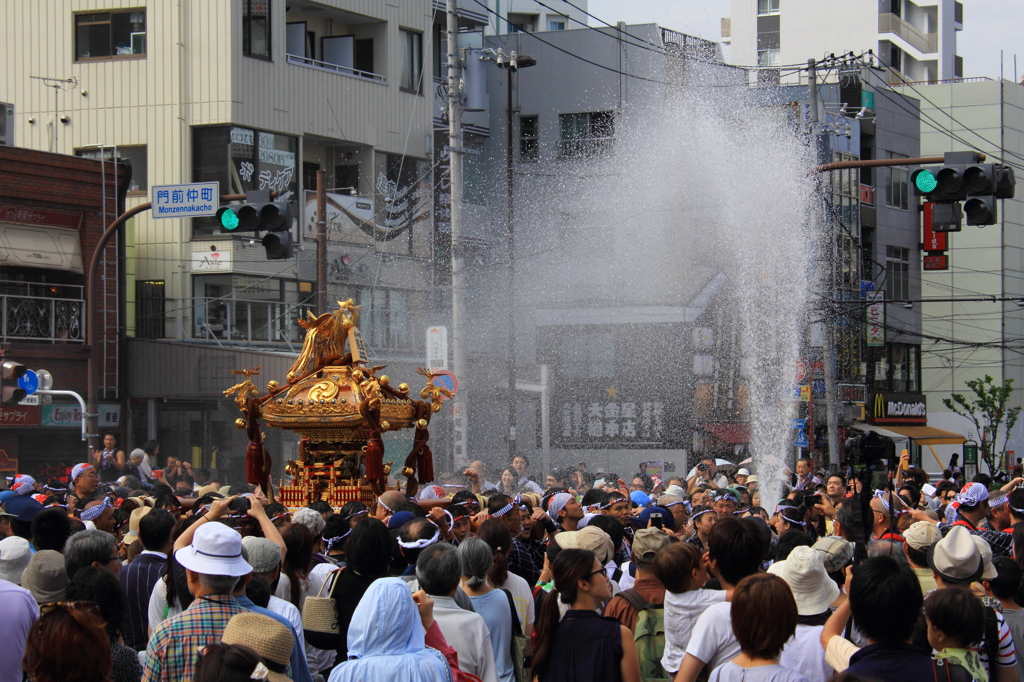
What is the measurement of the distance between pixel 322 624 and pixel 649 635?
5.09ft

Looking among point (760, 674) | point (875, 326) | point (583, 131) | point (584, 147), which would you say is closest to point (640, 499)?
point (760, 674)

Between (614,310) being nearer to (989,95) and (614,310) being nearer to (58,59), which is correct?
(58,59)

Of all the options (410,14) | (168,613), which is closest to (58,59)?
(410,14)

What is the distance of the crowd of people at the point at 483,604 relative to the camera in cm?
439

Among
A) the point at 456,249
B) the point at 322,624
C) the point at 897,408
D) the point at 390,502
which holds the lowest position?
the point at 897,408

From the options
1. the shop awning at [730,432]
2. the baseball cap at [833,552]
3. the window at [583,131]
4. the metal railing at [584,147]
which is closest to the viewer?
the baseball cap at [833,552]

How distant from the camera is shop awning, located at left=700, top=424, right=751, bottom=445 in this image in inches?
1249

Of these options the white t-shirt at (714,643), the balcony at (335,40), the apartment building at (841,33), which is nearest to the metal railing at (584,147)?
the balcony at (335,40)

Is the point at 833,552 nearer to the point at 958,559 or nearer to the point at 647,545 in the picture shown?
the point at 958,559

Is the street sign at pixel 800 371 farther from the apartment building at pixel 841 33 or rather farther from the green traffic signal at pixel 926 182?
the apartment building at pixel 841 33

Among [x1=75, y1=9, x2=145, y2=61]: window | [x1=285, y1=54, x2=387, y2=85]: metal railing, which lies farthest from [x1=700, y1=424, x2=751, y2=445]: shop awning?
[x1=75, y1=9, x2=145, y2=61]: window

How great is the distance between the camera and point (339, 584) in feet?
19.2

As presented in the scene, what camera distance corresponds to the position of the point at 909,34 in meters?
57.2

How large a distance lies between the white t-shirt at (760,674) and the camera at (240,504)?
12.5 ft
